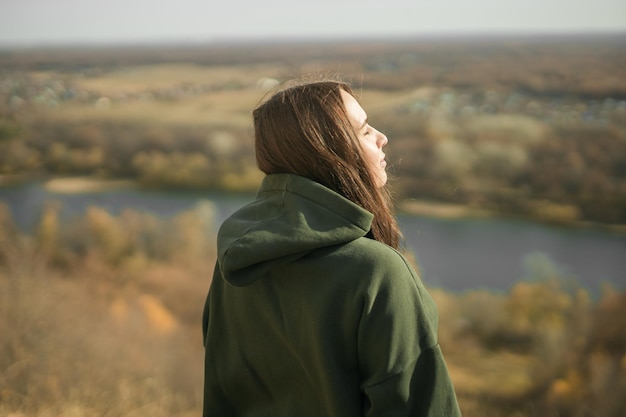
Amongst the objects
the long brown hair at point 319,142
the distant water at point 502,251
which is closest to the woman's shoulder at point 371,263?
the long brown hair at point 319,142

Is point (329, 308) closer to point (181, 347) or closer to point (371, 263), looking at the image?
point (371, 263)

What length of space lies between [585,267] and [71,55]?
506 centimetres

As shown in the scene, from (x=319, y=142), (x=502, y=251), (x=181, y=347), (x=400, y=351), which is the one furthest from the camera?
(x=181, y=347)

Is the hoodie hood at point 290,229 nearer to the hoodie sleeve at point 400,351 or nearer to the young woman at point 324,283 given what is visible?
the young woman at point 324,283

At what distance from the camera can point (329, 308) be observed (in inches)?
51.4

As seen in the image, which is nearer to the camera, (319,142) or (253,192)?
(319,142)

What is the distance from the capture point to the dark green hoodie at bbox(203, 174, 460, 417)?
126 centimetres

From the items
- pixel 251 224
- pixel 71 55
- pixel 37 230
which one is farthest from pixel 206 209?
pixel 251 224

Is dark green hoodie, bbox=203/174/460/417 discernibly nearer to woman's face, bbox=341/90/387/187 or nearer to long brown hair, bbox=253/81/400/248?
long brown hair, bbox=253/81/400/248

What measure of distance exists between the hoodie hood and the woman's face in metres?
0.17

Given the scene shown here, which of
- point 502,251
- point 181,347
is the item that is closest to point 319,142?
point 502,251

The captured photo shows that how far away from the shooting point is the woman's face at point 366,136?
4.71ft

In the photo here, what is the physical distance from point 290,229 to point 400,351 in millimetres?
331

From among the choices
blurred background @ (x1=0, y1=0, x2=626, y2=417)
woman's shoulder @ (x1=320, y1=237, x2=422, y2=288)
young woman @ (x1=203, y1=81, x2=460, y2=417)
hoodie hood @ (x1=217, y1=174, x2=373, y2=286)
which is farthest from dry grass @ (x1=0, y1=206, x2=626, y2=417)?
woman's shoulder @ (x1=320, y1=237, x2=422, y2=288)
